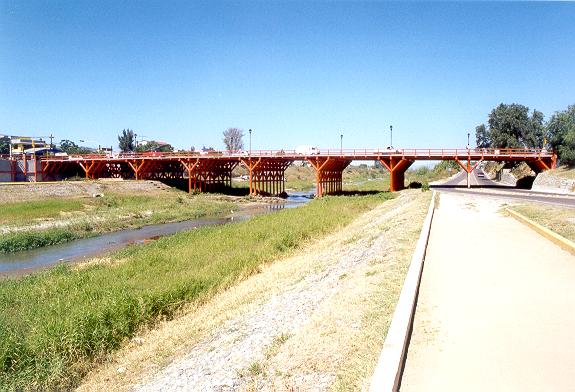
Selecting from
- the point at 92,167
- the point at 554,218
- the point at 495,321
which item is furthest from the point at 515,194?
the point at 92,167

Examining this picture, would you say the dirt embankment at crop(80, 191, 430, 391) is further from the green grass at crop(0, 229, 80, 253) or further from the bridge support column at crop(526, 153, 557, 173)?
the bridge support column at crop(526, 153, 557, 173)

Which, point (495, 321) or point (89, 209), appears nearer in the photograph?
point (495, 321)

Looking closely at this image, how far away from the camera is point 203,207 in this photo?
4597 centimetres

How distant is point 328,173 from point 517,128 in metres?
34.5

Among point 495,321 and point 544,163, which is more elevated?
point 544,163

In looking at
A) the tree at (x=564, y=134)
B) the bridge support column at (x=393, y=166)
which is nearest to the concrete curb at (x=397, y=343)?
the bridge support column at (x=393, y=166)

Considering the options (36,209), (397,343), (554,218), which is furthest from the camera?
(36,209)

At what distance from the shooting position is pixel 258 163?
5459 centimetres

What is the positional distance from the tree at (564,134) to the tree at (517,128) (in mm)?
18917

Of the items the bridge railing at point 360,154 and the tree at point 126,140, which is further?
the tree at point 126,140

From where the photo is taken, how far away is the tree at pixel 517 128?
6762 centimetres

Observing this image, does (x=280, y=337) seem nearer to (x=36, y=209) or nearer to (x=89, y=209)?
(x=36, y=209)

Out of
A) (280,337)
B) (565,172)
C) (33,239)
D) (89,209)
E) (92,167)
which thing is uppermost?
(92,167)

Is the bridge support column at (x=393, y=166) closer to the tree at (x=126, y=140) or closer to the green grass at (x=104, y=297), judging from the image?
the green grass at (x=104, y=297)
